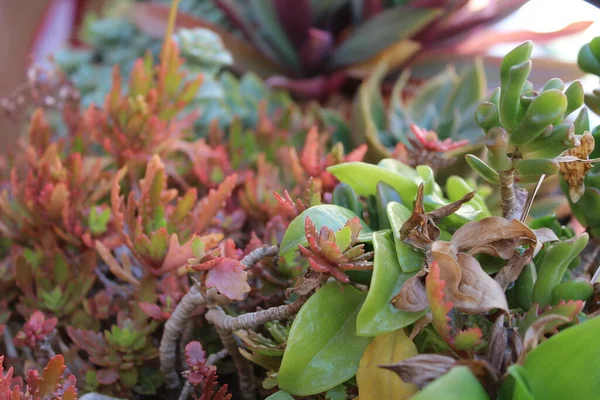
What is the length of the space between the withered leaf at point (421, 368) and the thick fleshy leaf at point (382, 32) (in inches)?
38.0

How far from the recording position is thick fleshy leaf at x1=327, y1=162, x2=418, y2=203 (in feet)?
1.80

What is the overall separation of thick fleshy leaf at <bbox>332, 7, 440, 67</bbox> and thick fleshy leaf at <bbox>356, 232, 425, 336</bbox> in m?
0.90

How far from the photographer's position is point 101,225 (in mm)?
687

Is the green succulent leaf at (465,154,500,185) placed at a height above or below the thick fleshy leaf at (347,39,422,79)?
above

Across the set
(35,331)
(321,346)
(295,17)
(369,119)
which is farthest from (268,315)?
(295,17)

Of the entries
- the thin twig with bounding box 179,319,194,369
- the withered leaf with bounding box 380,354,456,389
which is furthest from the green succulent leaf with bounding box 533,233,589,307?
the thin twig with bounding box 179,319,194,369

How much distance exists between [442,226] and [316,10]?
0.99 meters

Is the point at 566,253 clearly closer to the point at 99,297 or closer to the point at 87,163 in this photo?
the point at 99,297

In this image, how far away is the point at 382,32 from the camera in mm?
1261

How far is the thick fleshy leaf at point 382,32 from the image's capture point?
3.99 ft

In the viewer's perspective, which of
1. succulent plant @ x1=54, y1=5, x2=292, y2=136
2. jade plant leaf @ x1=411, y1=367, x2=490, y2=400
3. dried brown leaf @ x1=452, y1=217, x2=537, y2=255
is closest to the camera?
jade plant leaf @ x1=411, y1=367, x2=490, y2=400

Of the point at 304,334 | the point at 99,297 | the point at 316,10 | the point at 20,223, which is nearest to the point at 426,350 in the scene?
the point at 304,334

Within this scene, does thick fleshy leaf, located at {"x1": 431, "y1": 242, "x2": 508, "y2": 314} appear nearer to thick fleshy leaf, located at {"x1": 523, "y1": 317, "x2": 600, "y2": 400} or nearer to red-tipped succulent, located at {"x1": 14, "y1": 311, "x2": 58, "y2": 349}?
thick fleshy leaf, located at {"x1": 523, "y1": 317, "x2": 600, "y2": 400}

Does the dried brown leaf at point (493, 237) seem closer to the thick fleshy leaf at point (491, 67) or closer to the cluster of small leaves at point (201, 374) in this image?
the cluster of small leaves at point (201, 374)
